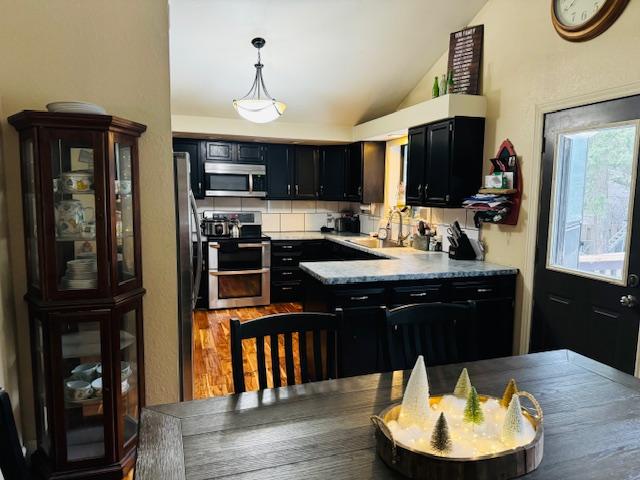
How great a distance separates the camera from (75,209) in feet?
6.66


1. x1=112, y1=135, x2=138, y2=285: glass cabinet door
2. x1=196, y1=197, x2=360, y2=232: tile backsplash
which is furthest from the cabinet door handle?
x1=196, y1=197, x2=360, y2=232: tile backsplash

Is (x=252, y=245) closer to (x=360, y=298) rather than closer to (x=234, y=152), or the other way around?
(x=234, y=152)

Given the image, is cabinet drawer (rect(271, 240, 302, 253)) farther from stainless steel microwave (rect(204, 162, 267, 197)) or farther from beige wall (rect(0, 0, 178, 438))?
beige wall (rect(0, 0, 178, 438))

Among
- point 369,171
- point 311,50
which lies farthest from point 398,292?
point 369,171

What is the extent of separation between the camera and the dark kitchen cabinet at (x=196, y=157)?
17.4 feet

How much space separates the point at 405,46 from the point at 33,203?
134 inches

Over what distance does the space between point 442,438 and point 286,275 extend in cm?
458

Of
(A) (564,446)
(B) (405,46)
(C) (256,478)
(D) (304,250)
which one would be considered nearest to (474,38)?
(B) (405,46)

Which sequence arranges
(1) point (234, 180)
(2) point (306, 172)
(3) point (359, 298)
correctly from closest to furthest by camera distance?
1. (3) point (359, 298)
2. (1) point (234, 180)
3. (2) point (306, 172)

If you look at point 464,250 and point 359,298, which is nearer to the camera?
point 359,298

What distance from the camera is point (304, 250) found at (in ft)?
18.4

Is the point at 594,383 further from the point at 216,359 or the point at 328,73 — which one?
the point at 328,73

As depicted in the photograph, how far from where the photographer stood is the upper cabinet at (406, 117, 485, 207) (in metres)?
3.61

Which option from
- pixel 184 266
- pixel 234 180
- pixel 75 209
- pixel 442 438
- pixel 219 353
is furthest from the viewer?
pixel 234 180
